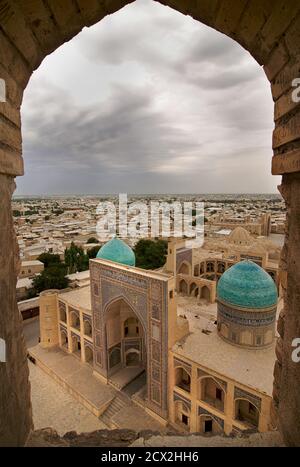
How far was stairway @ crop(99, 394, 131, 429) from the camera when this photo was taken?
911cm

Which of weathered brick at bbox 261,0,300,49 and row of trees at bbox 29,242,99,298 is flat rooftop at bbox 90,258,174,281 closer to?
weathered brick at bbox 261,0,300,49

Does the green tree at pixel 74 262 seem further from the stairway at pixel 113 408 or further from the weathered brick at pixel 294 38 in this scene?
the weathered brick at pixel 294 38

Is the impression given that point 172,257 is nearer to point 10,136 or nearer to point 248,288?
point 248,288

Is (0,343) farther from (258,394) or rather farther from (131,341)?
(131,341)

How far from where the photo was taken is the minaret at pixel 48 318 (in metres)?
13.4

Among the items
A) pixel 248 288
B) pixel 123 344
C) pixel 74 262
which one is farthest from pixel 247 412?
pixel 74 262

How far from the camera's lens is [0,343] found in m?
1.67

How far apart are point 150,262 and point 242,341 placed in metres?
12.9

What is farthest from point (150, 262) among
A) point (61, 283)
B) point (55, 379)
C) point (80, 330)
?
point (55, 379)

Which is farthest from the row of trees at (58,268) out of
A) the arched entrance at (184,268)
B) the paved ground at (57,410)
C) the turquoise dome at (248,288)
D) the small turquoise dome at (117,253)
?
the turquoise dome at (248,288)

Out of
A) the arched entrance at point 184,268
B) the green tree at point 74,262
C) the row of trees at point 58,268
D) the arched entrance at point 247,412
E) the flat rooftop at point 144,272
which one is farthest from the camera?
the green tree at point 74,262

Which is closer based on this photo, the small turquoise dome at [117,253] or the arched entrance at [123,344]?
the arched entrance at [123,344]

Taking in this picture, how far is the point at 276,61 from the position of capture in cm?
180

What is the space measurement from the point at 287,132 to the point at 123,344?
11.1 metres
